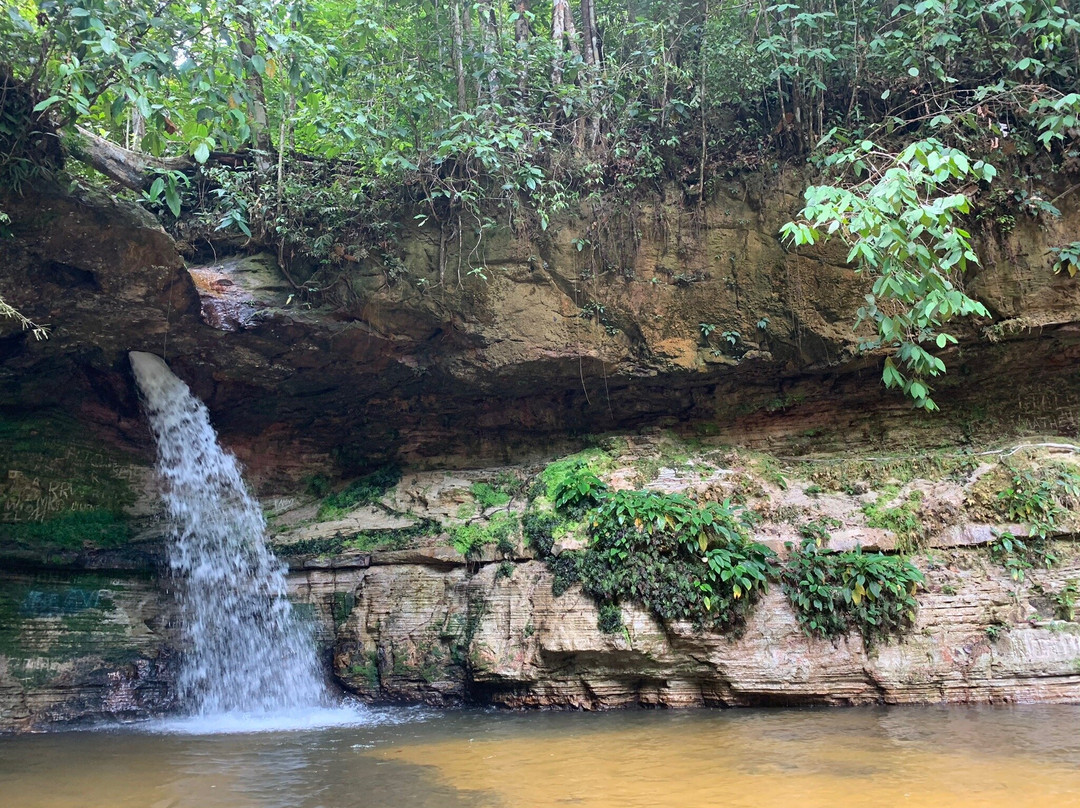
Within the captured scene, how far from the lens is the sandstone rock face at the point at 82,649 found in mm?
7246

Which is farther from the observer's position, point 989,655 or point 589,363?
point 589,363

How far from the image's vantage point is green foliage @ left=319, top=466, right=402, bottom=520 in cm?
901

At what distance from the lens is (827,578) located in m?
6.81

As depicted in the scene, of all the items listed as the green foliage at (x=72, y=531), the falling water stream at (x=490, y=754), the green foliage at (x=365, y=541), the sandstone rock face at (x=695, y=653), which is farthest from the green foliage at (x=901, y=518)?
the green foliage at (x=72, y=531)

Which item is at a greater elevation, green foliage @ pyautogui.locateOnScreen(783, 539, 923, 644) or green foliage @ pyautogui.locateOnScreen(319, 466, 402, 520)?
green foliage @ pyautogui.locateOnScreen(319, 466, 402, 520)

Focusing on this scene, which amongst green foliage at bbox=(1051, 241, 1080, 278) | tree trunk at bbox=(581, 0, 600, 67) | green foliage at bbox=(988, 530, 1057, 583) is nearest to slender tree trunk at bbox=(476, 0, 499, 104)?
tree trunk at bbox=(581, 0, 600, 67)

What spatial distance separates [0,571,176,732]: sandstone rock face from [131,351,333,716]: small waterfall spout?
36 centimetres

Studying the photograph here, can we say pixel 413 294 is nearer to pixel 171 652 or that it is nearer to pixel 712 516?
pixel 712 516

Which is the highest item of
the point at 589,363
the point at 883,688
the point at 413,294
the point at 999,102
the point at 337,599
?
the point at 999,102

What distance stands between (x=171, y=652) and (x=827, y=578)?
23.9ft

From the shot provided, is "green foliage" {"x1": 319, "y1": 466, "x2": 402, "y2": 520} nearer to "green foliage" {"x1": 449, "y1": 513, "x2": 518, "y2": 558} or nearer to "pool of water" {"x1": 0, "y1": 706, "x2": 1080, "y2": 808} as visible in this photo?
"green foliage" {"x1": 449, "y1": 513, "x2": 518, "y2": 558}

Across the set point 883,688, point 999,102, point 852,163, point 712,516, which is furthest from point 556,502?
point 999,102

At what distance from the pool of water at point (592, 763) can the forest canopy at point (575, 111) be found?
3.15 meters

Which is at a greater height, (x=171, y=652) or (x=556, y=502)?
(x=556, y=502)
